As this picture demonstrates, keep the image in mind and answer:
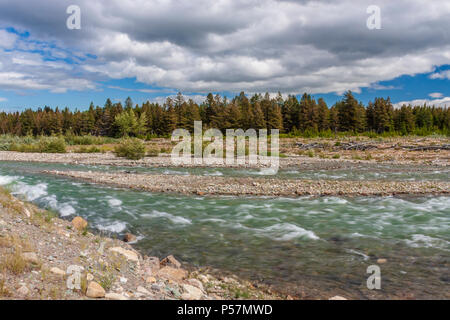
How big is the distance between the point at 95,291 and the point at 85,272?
73 centimetres

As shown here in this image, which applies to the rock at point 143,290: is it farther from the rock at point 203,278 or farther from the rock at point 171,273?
the rock at point 203,278

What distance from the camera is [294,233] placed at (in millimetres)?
8906

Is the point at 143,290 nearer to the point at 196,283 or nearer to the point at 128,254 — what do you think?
the point at 196,283

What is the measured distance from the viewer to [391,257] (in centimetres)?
707

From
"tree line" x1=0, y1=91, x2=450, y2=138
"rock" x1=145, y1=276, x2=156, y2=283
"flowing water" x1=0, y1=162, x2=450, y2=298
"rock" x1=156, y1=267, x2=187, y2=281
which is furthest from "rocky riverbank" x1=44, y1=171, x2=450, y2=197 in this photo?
"tree line" x1=0, y1=91, x2=450, y2=138

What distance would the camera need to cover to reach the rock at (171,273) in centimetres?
556

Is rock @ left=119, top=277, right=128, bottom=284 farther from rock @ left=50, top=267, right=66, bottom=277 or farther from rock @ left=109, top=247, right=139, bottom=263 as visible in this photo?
rock @ left=109, top=247, right=139, bottom=263

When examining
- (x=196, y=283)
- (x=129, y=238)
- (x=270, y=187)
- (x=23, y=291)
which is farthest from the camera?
(x=270, y=187)

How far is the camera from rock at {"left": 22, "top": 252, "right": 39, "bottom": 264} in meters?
4.79

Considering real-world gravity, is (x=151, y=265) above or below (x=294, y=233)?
above

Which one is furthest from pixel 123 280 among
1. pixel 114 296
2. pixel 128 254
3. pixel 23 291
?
pixel 128 254

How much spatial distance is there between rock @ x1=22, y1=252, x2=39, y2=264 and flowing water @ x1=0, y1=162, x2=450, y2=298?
2750 millimetres

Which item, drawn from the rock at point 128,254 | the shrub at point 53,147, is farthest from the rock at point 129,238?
the shrub at point 53,147
